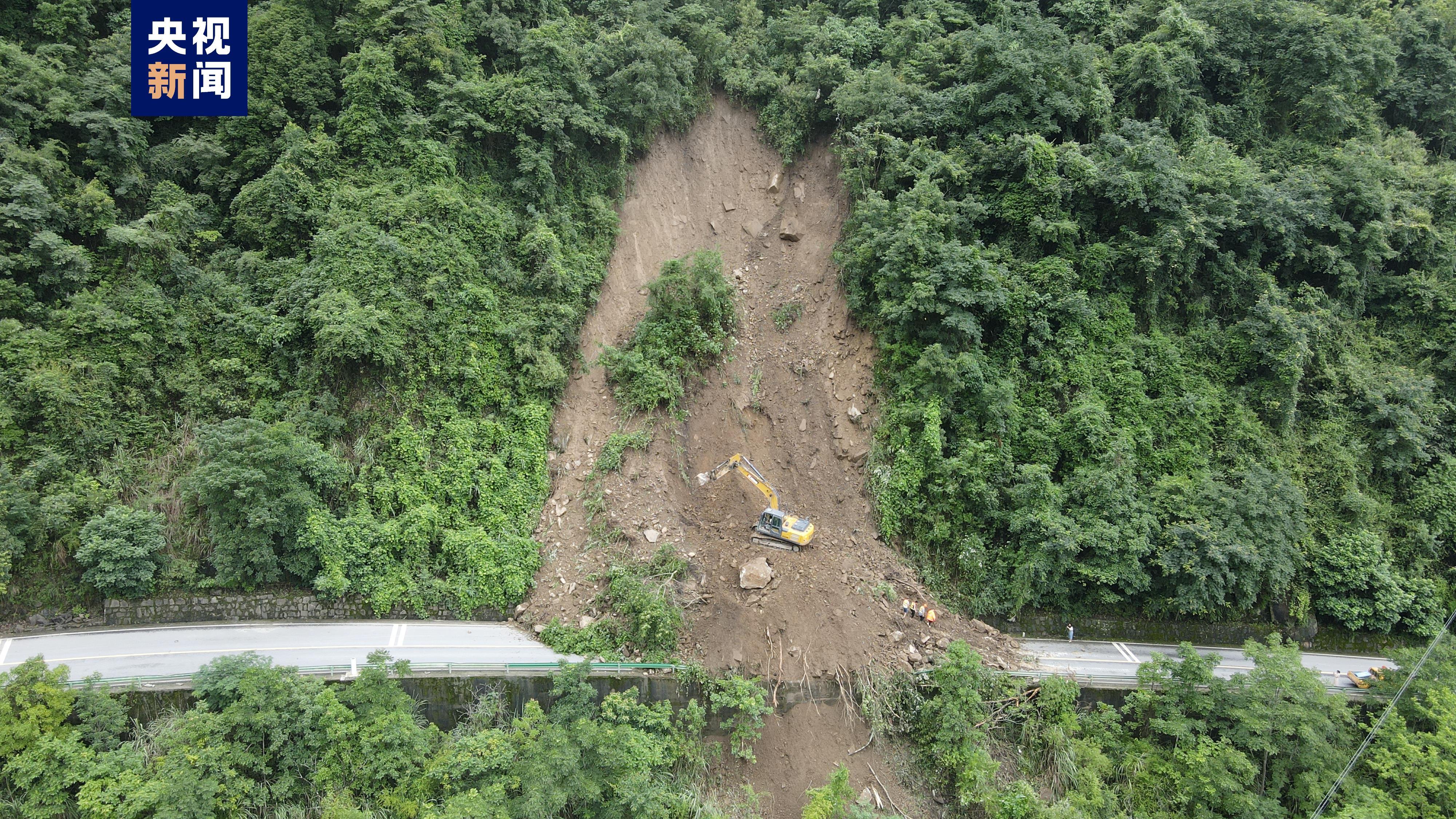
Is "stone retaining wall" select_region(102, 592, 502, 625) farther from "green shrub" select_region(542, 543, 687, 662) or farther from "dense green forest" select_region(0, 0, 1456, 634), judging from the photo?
"green shrub" select_region(542, 543, 687, 662)

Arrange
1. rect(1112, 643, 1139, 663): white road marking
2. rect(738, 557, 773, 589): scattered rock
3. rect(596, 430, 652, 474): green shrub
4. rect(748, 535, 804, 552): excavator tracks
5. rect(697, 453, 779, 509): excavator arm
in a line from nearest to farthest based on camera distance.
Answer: rect(738, 557, 773, 589): scattered rock → rect(1112, 643, 1139, 663): white road marking → rect(748, 535, 804, 552): excavator tracks → rect(697, 453, 779, 509): excavator arm → rect(596, 430, 652, 474): green shrub

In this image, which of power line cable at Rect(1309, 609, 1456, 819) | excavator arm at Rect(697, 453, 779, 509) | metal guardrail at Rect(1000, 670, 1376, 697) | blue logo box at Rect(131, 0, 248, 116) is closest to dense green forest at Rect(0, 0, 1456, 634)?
blue logo box at Rect(131, 0, 248, 116)

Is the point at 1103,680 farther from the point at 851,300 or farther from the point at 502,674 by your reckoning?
the point at 502,674

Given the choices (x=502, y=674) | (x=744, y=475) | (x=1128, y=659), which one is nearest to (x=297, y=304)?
(x=502, y=674)

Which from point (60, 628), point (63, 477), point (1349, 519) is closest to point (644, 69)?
point (63, 477)

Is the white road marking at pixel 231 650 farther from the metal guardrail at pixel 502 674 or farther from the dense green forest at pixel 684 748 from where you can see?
the dense green forest at pixel 684 748

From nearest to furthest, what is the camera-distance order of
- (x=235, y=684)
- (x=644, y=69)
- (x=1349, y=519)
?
(x=235, y=684) < (x=1349, y=519) < (x=644, y=69)

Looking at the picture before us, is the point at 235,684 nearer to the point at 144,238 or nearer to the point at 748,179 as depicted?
the point at 144,238
